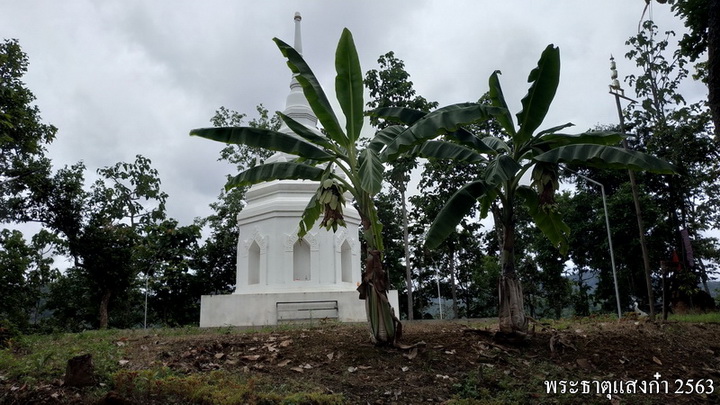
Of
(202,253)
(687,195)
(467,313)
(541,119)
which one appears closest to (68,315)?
(202,253)

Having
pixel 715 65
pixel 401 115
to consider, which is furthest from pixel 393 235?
pixel 715 65

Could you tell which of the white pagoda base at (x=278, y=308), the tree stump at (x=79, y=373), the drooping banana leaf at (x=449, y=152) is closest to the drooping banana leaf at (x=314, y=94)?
the drooping banana leaf at (x=449, y=152)

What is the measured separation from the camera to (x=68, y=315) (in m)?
25.8

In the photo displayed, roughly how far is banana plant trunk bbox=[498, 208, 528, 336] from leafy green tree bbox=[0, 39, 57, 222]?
11.6 metres

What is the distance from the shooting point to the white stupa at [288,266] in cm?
1351

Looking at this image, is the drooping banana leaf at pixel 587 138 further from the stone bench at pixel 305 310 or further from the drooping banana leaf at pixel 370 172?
the stone bench at pixel 305 310

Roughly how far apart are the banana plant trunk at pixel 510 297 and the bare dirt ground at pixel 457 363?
0.94 ft

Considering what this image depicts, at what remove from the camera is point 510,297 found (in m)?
7.68

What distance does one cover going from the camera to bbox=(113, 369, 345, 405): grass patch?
5.35 m

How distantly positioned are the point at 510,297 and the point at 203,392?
15.0 feet

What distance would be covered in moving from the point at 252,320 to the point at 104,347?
581cm

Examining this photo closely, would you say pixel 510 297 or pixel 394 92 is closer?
pixel 510 297

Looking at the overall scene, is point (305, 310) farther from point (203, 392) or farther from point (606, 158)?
point (606, 158)

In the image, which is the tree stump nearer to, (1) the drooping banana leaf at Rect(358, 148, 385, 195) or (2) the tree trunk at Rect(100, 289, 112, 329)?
(1) the drooping banana leaf at Rect(358, 148, 385, 195)
